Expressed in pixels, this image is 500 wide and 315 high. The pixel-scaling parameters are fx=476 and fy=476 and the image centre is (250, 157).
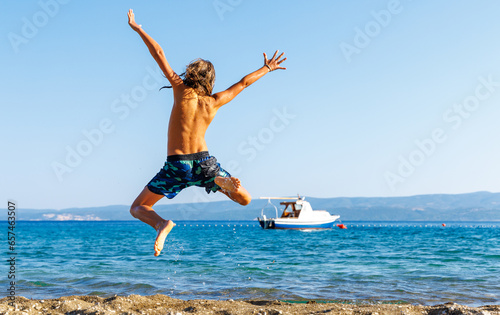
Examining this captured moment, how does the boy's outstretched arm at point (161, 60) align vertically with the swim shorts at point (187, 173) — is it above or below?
above

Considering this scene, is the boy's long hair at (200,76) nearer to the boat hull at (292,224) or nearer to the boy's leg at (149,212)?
the boy's leg at (149,212)

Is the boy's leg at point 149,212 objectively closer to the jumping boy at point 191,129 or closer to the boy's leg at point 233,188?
the jumping boy at point 191,129

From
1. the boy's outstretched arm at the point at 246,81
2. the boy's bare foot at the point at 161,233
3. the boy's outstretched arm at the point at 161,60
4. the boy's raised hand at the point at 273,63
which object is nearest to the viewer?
the boy's bare foot at the point at 161,233

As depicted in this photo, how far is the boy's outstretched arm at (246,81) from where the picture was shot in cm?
505

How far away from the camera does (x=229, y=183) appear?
4750 mm

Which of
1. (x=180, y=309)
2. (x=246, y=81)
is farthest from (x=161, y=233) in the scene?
(x=180, y=309)

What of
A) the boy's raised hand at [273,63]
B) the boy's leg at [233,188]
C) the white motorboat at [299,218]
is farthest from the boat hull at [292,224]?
the boy's leg at [233,188]

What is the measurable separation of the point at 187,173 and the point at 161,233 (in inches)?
26.2

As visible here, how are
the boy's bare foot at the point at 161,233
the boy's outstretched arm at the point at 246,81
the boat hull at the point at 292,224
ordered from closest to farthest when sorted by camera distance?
the boy's bare foot at the point at 161,233
the boy's outstretched arm at the point at 246,81
the boat hull at the point at 292,224

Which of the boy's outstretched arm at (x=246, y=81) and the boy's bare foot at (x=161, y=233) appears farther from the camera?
the boy's outstretched arm at (x=246, y=81)

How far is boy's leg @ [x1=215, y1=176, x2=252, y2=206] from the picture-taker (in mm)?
4742

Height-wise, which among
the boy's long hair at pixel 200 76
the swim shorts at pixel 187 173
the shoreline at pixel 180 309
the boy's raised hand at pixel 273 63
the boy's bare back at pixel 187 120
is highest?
the boy's raised hand at pixel 273 63

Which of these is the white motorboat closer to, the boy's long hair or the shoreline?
the shoreline

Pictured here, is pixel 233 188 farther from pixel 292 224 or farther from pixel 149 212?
pixel 292 224
